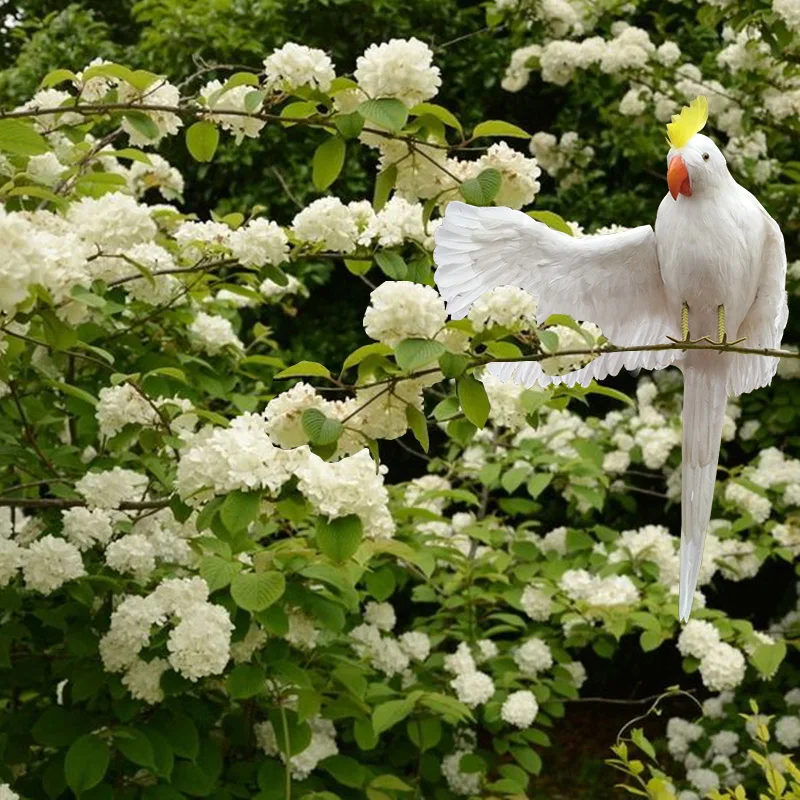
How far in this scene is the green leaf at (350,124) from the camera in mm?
1560

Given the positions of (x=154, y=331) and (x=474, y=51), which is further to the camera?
(x=474, y=51)

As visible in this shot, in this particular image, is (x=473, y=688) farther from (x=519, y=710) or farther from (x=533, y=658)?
(x=533, y=658)

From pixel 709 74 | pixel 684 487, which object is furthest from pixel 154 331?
pixel 709 74

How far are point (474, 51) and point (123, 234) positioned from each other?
10.0 ft

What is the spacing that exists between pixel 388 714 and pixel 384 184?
1266mm

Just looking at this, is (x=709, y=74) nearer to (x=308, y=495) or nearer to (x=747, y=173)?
(x=747, y=173)

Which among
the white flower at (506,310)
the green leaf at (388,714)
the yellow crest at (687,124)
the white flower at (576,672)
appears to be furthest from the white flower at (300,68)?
the white flower at (576,672)

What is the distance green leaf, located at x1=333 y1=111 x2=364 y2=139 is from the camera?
156 centimetres

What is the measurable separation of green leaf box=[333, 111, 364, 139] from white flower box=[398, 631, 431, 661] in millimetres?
1729

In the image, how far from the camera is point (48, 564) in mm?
2016

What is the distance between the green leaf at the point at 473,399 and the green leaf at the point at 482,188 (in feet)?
0.87

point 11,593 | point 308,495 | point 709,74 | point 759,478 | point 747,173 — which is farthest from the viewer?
point 709,74

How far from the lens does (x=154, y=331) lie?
8.71ft

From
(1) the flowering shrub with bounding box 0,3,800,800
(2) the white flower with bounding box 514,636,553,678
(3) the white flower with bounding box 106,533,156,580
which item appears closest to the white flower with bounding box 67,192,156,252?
(1) the flowering shrub with bounding box 0,3,800,800
